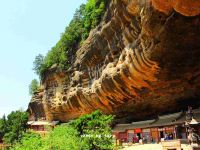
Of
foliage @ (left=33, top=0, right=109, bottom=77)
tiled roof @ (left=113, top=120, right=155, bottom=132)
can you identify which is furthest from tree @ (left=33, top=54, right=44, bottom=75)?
tiled roof @ (left=113, top=120, right=155, bottom=132)

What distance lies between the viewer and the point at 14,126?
42562 mm

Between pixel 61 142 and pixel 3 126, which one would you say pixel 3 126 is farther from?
pixel 61 142

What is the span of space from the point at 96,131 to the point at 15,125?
74.9ft

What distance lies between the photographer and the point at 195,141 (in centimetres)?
1608

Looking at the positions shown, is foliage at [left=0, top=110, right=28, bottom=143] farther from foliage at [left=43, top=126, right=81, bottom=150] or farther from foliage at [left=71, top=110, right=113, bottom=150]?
foliage at [left=43, top=126, right=81, bottom=150]

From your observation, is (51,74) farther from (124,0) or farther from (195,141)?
(195,141)

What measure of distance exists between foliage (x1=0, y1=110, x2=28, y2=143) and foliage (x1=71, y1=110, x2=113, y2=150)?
16.0 m

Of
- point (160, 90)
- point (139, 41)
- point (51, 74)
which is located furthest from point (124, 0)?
point (51, 74)

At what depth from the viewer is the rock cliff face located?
56.0 ft

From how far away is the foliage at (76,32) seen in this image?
94.5ft

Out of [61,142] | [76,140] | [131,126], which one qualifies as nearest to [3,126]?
[131,126]

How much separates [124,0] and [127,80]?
622 cm

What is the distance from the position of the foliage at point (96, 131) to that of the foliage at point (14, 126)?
16.0 meters

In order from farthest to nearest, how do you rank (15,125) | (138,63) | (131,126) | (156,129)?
(15,125), (131,126), (156,129), (138,63)
